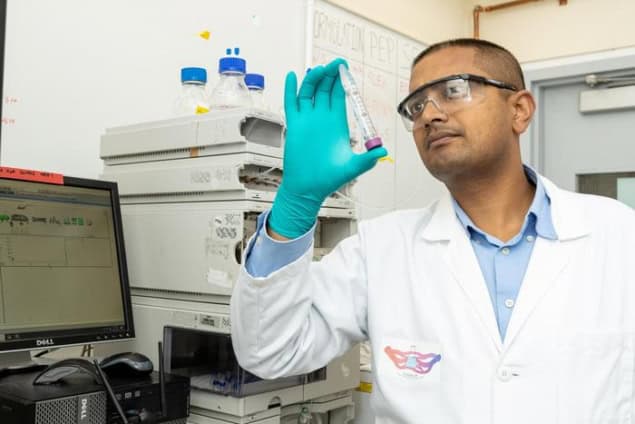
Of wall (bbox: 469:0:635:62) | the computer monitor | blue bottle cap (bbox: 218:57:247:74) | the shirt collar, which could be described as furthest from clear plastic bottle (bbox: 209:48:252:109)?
wall (bbox: 469:0:635:62)

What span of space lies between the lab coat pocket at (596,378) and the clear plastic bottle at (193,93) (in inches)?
35.7

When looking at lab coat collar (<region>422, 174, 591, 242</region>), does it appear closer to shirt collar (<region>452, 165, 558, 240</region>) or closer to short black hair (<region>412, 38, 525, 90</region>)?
shirt collar (<region>452, 165, 558, 240</region>)

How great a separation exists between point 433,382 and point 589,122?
7.54 ft

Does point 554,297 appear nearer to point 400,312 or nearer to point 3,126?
point 400,312

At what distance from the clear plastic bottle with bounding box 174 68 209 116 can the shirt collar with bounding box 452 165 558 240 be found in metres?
0.63

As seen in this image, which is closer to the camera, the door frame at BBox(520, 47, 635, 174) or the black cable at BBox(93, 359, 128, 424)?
the black cable at BBox(93, 359, 128, 424)

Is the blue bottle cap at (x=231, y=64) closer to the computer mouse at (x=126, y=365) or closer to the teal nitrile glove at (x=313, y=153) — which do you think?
the teal nitrile glove at (x=313, y=153)

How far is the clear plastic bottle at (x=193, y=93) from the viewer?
55.6 inches

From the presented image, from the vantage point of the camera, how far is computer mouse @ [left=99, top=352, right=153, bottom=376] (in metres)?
1.09

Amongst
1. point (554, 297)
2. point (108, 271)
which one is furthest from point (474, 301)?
point (108, 271)

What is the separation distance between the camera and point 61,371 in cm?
101

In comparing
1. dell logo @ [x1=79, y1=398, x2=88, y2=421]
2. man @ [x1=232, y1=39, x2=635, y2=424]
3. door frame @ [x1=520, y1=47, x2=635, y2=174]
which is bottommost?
dell logo @ [x1=79, y1=398, x2=88, y2=421]

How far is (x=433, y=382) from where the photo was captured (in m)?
1.03

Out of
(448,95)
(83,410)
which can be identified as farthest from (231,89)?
(83,410)
